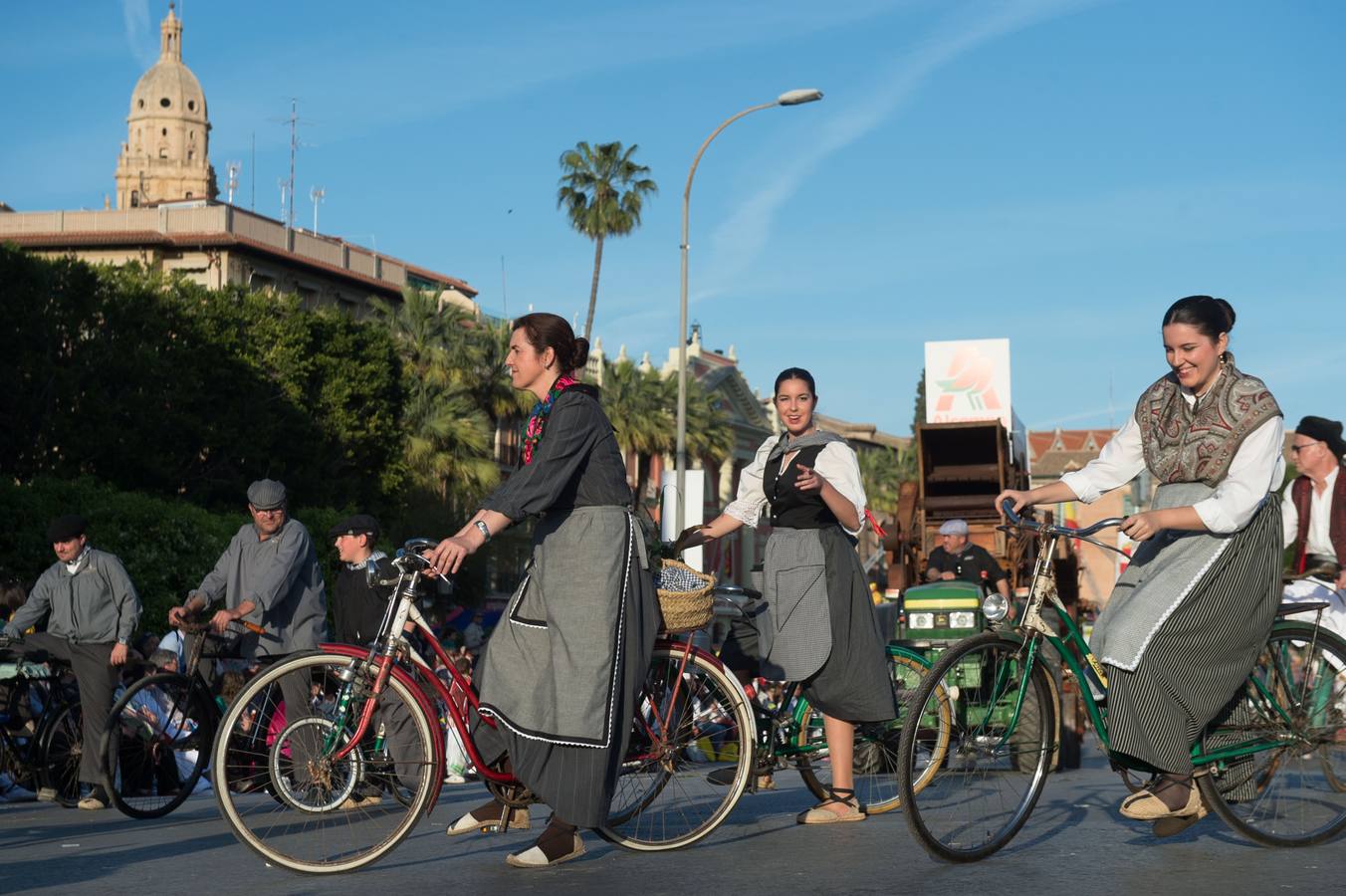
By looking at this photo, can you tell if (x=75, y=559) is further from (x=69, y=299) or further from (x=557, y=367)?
(x=69, y=299)

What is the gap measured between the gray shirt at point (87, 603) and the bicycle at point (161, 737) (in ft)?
3.05

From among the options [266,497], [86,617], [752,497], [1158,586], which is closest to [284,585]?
[266,497]

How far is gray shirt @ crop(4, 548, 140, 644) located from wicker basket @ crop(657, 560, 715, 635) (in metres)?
4.55

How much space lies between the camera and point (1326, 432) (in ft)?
25.8

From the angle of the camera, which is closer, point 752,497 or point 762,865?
point 762,865

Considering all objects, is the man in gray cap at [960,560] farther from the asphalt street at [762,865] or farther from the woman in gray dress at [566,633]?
the woman in gray dress at [566,633]

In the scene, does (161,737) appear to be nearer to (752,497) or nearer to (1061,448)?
(752,497)

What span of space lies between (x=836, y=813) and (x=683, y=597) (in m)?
1.46

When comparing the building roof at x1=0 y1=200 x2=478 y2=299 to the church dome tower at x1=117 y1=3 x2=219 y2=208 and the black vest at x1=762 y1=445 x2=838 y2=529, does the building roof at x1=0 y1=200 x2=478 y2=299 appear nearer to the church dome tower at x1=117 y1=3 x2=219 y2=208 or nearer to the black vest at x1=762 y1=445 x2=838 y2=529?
the black vest at x1=762 y1=445 x2=838 y2=529

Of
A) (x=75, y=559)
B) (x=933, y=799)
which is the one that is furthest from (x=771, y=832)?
(x=75, y=559)

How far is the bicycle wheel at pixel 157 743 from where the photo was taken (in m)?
8.65

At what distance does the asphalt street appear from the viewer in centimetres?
534

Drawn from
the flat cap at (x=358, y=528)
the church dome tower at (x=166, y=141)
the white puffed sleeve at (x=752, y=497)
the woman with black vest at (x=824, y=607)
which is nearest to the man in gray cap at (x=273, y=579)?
the flat cap at (x=358, y=528)

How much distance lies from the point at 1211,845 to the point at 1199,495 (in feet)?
4.29
